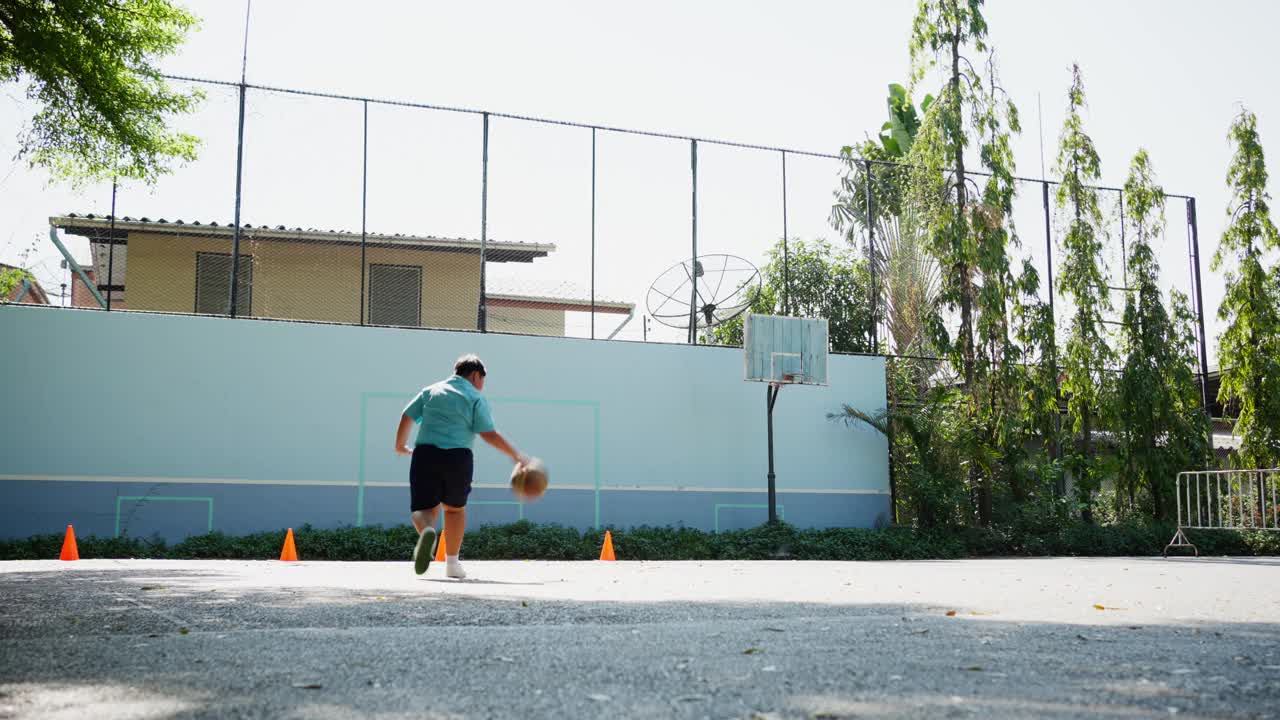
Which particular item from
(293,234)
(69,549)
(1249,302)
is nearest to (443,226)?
(293,234)

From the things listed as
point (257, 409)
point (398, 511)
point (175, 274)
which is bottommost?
point (398, 511)

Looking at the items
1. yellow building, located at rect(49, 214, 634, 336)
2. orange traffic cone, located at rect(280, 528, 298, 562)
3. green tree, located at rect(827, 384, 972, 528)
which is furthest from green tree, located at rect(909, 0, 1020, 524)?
orange traffic cone, located at rect(280, 528, 298, 562)

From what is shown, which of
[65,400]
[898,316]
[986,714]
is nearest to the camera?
[986,714]

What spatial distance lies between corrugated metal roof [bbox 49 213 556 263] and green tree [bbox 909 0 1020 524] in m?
6.71

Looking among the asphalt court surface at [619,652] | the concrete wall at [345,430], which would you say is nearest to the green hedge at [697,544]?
the concrete wall at [345,430]

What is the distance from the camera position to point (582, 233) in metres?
18.6

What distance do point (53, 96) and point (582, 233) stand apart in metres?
8.27

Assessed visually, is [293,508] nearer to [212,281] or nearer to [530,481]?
[212,281]

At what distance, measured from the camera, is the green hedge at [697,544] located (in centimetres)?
1359

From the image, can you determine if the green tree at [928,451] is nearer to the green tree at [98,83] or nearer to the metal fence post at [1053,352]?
the metal fence post at [1053,352]

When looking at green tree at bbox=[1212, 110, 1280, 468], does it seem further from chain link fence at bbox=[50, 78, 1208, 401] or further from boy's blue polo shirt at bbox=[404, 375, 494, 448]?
boy's blue polo shirt at bbox=[404, 375, 494, 448]

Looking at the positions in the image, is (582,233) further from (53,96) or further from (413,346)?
(53,96)

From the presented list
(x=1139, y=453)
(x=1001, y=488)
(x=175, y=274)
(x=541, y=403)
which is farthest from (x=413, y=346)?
(x=1139, y=453)

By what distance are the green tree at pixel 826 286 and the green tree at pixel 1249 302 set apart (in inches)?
276
